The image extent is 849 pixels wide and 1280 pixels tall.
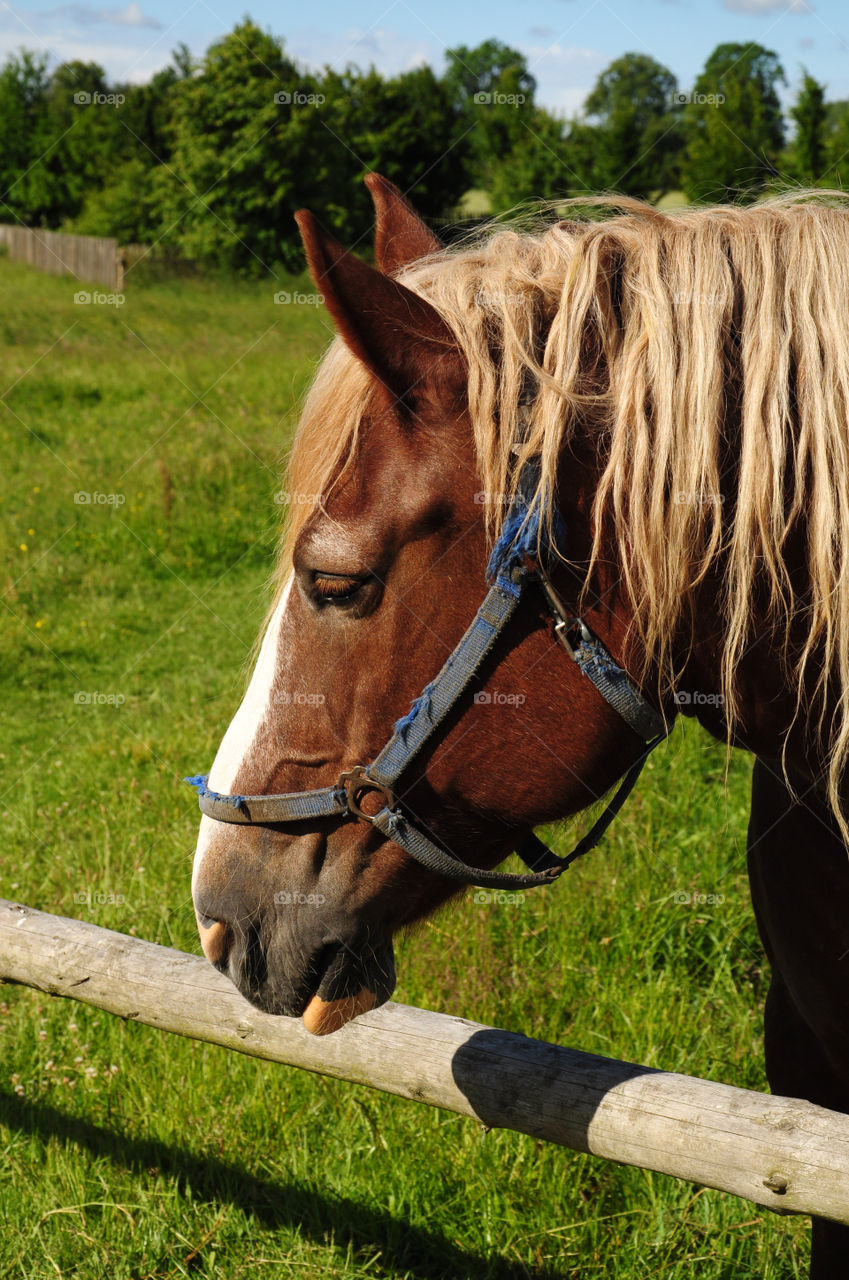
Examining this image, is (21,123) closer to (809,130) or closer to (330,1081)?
(809,130)

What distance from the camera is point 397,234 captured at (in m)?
1.76

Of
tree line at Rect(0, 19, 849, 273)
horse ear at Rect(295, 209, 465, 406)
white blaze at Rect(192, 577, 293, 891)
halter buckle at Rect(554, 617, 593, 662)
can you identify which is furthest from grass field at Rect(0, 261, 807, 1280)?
tree line at Rect(0, 19, 849, 273)

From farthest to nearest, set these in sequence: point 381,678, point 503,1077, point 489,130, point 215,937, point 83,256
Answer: point 489,130, point 83,256, point 503,1077, point 215,937, point 381,678

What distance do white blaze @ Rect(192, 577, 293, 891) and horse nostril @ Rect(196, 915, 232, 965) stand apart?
0.07m

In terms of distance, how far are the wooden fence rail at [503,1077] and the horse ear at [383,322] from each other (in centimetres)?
111

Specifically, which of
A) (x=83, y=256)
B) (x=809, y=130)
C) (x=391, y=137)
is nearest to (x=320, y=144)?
(x=83, y=256)

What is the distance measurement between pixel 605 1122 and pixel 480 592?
88 centimetres

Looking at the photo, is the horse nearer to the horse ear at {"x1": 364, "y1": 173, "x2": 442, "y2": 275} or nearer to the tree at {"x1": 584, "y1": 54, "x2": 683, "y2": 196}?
the horse ear at {"x1": 364, "y1": 173, "x2": 442, "y2": 275}

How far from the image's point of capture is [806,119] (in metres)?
21.4

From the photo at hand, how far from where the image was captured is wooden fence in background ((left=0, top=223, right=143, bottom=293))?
21547mm

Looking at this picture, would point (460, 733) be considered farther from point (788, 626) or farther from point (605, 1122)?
point (605, 1122)

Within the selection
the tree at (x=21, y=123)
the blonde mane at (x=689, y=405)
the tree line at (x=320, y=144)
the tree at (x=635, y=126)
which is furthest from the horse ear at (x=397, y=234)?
the tree at (x=21, y=123)

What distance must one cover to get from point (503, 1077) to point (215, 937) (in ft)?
1.84

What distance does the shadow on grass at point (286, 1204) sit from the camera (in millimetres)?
Answer: 2479
